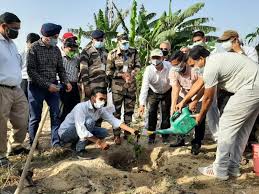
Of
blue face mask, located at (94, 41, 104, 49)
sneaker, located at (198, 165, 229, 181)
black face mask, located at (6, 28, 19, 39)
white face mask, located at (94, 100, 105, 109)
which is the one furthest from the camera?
blue face mask, located at (94, 41, 104, 49)

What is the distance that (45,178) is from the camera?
413 centimetres

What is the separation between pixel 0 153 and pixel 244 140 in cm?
308

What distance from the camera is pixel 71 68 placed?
598 cm

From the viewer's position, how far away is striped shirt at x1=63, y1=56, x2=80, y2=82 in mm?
5949

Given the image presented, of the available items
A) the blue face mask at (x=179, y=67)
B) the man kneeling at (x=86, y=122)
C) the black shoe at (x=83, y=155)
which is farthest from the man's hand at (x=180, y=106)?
the black shoe at (x=83, y=155)

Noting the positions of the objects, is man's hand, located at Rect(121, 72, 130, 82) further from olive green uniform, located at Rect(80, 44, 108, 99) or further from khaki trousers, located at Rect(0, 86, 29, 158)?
khaki trousers, located at Rect(0, 86, 29, 158)

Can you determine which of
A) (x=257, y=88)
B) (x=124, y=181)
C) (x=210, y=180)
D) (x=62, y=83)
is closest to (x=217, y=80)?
(x=257, y=88)

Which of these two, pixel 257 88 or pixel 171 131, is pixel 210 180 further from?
pixel 257 88

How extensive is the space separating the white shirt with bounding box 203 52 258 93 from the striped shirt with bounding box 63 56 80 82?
267 cm

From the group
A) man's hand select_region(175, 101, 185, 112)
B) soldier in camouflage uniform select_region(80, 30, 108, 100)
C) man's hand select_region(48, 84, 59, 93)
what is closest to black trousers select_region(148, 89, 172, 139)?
soldier in camouflage uniform select_region(80, 30, 108, 100)

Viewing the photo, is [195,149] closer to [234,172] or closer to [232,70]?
[234,172]

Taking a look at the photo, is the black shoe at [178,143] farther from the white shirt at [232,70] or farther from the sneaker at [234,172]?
the white shirt at [232,70]

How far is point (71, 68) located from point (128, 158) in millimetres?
1810

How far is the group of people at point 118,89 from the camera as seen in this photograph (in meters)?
4.05
